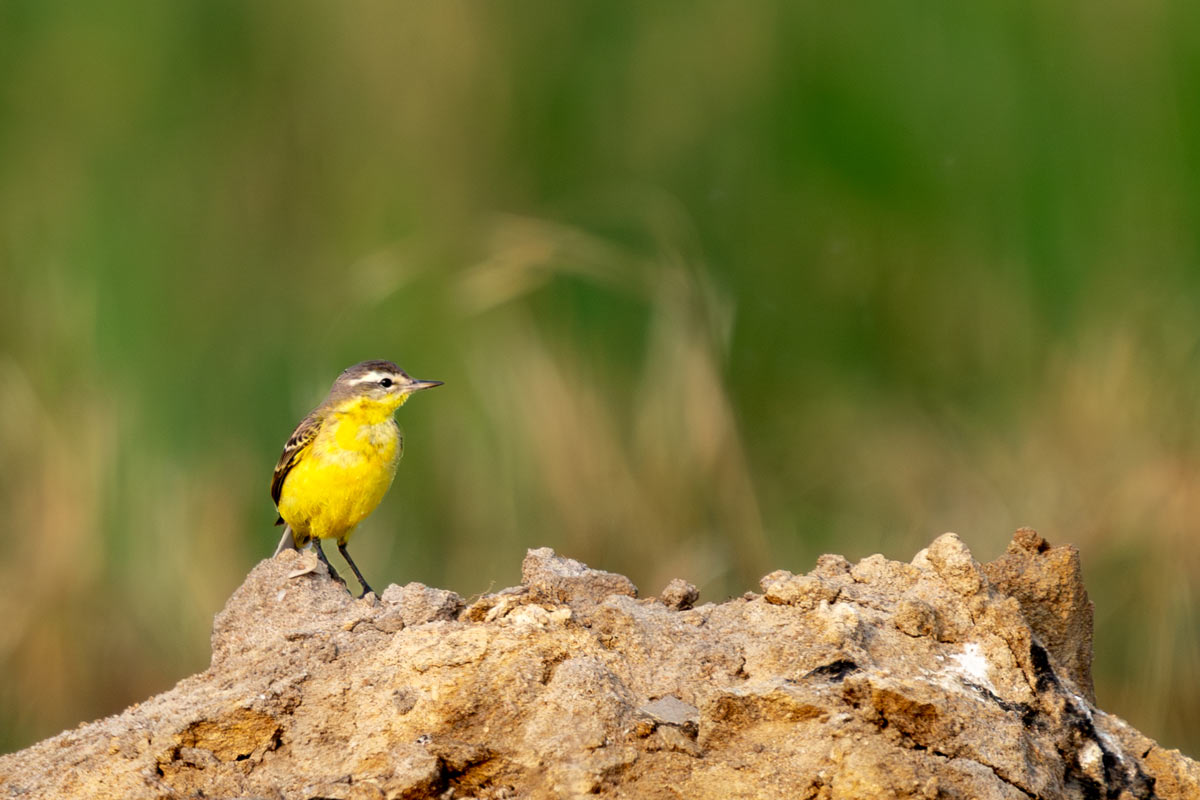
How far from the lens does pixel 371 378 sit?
5.67 metres

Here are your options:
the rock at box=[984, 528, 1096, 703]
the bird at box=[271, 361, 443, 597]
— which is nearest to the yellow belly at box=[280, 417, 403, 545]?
the bird at box=[271, 361, 443, 597]

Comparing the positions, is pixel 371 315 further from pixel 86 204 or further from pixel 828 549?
pixel 828 549

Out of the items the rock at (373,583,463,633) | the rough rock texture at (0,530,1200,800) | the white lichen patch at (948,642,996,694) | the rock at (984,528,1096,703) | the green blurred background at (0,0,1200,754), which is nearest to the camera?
the rough rock texture at (0,530,1200,800)

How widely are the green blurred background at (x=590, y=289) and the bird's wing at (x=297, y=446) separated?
92 cm

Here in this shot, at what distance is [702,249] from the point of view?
711 cm

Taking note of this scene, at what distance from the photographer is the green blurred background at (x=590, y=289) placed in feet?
22.3

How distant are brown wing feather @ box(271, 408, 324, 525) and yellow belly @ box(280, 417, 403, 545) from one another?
0.04 metres

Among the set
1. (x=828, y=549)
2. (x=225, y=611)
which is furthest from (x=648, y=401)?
(x=225, y=611)

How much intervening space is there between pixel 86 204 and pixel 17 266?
40cm

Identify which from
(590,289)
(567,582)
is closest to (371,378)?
(590,289)

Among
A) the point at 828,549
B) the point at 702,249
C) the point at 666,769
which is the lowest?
the point at 666,769

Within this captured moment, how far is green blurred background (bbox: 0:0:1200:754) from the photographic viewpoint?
6.79 meters

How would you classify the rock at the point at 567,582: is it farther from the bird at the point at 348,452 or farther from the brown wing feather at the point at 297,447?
the brown wing feather at the point at 297,447

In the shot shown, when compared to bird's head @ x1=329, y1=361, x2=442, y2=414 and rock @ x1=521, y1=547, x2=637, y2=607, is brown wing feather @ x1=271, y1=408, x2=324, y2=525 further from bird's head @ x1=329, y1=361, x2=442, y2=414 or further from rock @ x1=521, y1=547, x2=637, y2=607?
rock @ x1=521, y1=547, x2=637, y2=607
